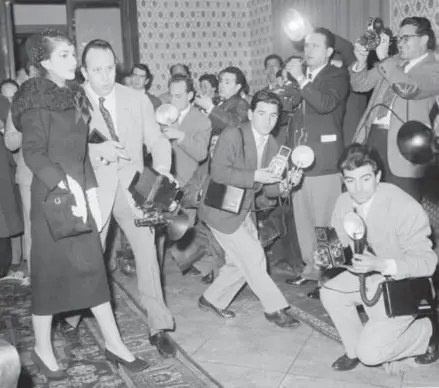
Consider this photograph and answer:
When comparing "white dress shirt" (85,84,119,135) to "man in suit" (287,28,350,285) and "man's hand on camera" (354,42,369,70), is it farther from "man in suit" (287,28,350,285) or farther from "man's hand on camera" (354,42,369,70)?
"man's hand on camera" (354,42,369,70)

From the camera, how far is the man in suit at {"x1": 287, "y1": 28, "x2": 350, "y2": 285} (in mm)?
3600

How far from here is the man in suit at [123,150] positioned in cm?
265

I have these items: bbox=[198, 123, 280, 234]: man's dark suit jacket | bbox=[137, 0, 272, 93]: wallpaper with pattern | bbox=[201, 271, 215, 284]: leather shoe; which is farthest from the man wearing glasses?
bbox=[137, 0, 272, 93]: wallpaper with pattern

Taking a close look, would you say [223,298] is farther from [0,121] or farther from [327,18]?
[327,18]

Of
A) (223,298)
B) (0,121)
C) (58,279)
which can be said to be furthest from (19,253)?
(58,279)

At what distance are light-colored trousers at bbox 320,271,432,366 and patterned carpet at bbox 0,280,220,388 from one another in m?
0.65

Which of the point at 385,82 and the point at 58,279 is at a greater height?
the point at 385,82

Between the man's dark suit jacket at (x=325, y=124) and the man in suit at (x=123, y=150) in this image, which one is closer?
the man in suit at (x=123, y=150)

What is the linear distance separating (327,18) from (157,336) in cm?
333

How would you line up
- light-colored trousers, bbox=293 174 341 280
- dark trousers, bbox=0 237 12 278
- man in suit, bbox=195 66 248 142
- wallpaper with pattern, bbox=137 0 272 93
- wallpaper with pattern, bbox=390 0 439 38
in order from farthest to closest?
wallpaper with pattern, bbox=137 0 272 93 → dark trousers, bbox=0 237 12 278 → wallpaper with pattern, bbox=390 0 439 38 → man in suit, bbox=195 66 248 142 → light-colored trousers, bbox=293 174 341 280

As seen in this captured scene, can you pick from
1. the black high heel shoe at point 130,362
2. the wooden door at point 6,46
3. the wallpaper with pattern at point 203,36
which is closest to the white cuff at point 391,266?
the black high heel shoe at point 130,362

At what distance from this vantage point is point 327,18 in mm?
5078

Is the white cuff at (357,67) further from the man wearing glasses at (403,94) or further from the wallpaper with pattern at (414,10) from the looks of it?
the wallpaper with pattern at (414,10)

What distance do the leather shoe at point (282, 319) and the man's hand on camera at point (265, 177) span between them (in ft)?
2.41
